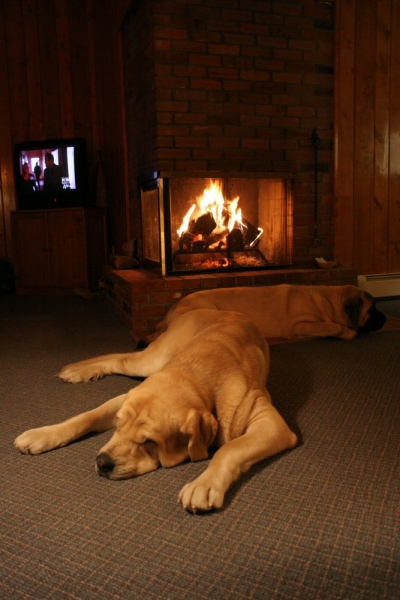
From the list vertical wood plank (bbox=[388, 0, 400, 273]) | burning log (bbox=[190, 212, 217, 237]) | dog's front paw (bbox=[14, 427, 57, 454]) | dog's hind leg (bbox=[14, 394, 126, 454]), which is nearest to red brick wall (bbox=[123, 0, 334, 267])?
burning log (bbox=[190, 212, 217, 237])

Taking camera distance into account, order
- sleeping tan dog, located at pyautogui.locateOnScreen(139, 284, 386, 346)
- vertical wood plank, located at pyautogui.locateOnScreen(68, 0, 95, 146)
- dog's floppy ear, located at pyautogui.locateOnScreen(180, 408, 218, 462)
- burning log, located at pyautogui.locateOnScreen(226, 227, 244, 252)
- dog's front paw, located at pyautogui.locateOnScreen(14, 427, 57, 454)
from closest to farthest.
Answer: dog's floppy ear, located at pyautogui.locateOnScreen(180, 408, 218, 462) < dog's front paw, located at pyautogui.locateOnScreen(14, 427, 57, 454) < sleeping tan dog, located at pyautogui.locateOnScreen(139, 284, 386, 346) < burning log, located at pyautogui.locateOnScreen(226, 227, 244, 252) < vertical wood plank, located at pyautogui.locateOnScreen(68, 0, 95, 146)

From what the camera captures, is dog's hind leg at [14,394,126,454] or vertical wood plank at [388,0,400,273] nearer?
dog's hind leg at [14,394,126,454]

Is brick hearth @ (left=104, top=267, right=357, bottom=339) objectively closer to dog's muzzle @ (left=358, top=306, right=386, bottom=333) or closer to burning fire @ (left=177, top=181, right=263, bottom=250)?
burning fire @ (left=177, top=181, right=263, bottom=250)

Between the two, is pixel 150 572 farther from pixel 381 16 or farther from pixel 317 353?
pixel 381 16

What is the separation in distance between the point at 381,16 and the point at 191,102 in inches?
76.2

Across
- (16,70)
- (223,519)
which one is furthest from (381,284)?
(16,70)

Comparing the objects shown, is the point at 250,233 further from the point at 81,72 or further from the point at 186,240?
the point at 81,72

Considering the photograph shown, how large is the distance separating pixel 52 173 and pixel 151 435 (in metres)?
4.53

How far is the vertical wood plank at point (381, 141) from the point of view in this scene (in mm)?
4562

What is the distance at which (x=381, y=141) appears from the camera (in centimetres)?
468

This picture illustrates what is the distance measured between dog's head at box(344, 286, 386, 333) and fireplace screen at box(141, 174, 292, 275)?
1.02 m

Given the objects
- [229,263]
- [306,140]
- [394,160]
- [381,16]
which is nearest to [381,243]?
[394,160]

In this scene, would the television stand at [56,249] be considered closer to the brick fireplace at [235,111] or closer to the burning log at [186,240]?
the brick fireplace at [235,111]

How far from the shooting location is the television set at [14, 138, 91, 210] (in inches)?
214
